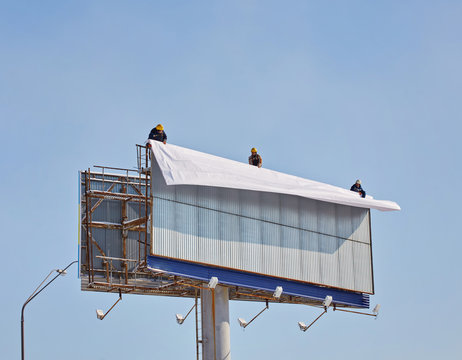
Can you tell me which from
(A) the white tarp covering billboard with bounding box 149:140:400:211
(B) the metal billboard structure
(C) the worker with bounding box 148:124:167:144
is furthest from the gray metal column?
(C) the worker with bounding box 148:124:167:144

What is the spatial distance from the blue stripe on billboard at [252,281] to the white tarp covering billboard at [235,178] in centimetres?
435

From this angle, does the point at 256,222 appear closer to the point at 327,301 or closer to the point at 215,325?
the point at 215,325

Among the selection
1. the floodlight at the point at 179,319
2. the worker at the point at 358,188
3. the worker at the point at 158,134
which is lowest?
the floodlight at the point at 179,319

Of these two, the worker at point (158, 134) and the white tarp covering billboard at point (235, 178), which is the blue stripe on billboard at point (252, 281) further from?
the worker at point (158, 134)

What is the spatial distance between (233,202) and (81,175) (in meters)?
9.02

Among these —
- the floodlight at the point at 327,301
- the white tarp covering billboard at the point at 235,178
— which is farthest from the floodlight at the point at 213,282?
the floodlight at the point at 327,301

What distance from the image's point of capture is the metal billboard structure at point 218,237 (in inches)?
2042

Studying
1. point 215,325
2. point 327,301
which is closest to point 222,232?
point 215,325

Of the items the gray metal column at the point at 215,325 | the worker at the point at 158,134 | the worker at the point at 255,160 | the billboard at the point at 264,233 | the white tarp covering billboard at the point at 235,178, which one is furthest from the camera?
the worker at the point at 255,160

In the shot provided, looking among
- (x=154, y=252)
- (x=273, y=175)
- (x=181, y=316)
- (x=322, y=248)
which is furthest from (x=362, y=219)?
(x=154, y=252)

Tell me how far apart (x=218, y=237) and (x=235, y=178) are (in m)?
3.36

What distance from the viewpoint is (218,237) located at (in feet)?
177

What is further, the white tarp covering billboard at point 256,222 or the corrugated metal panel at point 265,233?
the corrugated metal panel at point 265,233

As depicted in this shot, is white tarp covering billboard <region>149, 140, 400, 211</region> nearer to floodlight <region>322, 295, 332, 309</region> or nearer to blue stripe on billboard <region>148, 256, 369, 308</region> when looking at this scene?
blue stripe on billboard <region>148, 256, 369, 308</region>
